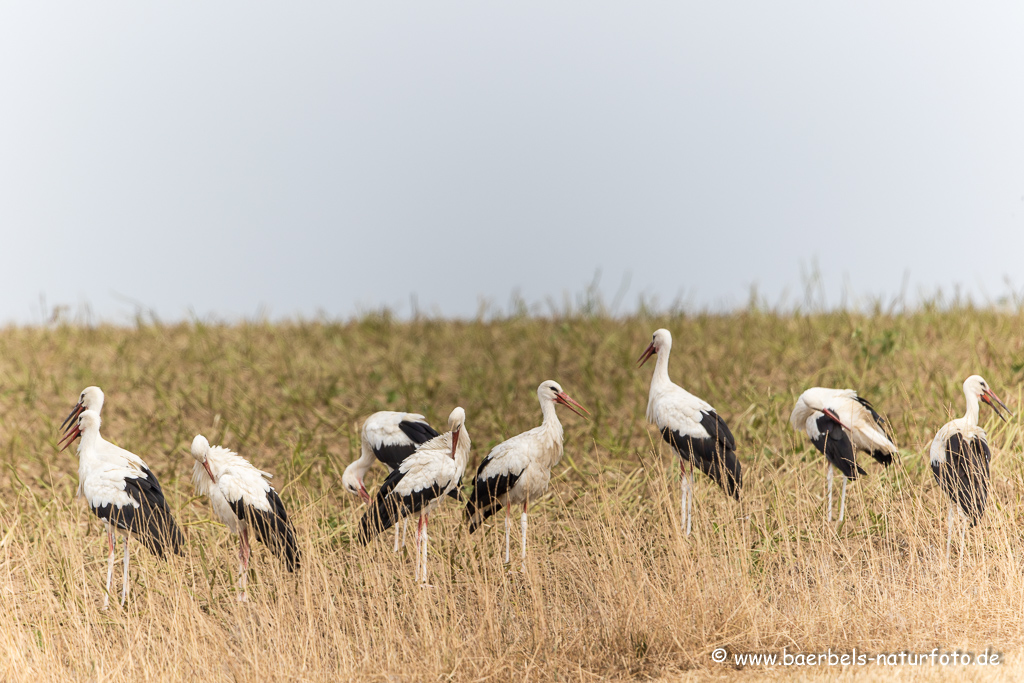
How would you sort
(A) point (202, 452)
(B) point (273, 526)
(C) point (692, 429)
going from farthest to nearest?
1. (C) point (692, 429)
2. (B) point (273, 526)
3. (A) point (202, 452)

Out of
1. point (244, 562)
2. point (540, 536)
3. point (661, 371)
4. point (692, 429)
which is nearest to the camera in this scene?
point (244, 562)

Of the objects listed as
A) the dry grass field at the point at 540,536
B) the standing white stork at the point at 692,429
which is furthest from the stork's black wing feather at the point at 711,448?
the dry grass field at the point at 540,536

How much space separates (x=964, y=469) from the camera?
534 centimetres

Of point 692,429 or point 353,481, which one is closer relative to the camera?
point 692,429

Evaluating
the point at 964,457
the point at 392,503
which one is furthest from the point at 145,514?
the point at 964,457

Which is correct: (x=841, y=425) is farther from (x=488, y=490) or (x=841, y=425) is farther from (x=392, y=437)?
(x=392, y=437)

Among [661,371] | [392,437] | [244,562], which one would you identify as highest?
[661,371]

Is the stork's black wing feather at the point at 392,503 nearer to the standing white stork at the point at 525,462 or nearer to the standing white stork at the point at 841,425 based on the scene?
the standing white stork at the point at 525,462

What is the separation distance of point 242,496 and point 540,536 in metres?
2.39

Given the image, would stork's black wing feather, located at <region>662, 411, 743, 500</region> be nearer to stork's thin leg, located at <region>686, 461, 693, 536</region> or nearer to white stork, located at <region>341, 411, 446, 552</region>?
stork's thin leg, located at <region>686, 461, 693, 536</region>

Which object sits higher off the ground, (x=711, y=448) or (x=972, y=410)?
(x=972, y=410)

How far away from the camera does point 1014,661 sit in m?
4.66

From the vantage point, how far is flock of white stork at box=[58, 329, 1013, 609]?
16.5 feet

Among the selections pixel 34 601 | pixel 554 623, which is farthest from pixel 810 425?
pixel 34 601
